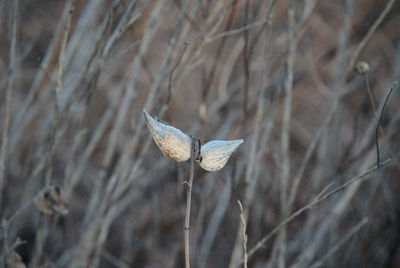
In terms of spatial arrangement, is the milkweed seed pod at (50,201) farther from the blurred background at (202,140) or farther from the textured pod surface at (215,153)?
the textured pod surface at (215,153)

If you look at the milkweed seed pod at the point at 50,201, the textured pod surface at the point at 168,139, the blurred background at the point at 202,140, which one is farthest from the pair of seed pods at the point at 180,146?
the milkweed seed pod at the point at 50,201

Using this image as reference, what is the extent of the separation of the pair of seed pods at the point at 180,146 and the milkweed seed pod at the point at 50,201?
0.44m

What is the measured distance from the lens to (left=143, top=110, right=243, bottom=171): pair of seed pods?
55 centimetres

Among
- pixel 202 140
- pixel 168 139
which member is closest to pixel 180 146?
pixel 168 139

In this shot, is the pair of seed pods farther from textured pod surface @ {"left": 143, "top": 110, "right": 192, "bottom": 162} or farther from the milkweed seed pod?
the milkweed seed pod

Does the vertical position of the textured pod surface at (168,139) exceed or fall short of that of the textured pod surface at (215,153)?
it exceeds it

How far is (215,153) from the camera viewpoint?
0.57 meters

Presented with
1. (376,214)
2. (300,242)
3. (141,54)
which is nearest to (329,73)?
(376,214)

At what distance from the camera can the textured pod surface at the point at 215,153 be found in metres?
0.57

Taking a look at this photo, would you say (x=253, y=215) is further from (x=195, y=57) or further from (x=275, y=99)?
(x=195, y=57)

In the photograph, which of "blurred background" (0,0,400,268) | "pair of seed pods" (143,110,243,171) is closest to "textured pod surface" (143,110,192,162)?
"pair of seed pods" (143,110,243,171)

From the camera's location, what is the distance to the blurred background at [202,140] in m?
0.97

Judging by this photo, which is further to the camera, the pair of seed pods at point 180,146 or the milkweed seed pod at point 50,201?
the milkweed seed pod at point 50,201

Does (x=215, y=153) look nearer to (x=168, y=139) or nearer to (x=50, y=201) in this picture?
(x=168, y=139)
